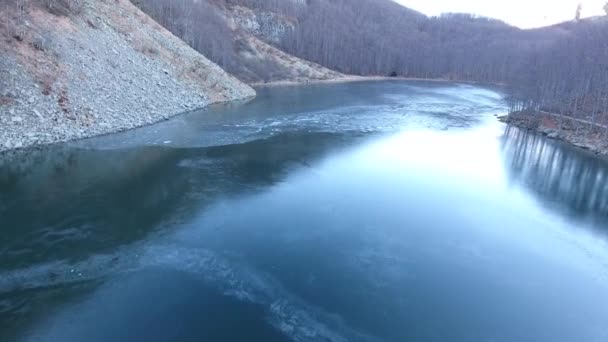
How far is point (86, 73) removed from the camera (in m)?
24.3

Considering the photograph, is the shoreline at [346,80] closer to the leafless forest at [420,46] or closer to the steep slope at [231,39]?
the steep slope at [231,39]

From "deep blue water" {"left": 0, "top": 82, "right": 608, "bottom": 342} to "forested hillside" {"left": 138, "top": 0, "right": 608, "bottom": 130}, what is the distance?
660 inches

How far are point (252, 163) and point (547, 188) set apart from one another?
13.3m

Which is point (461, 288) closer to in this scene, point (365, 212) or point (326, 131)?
point (365, 212)

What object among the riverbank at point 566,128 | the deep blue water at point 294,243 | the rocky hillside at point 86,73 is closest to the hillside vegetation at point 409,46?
the riverbank at point 566,128

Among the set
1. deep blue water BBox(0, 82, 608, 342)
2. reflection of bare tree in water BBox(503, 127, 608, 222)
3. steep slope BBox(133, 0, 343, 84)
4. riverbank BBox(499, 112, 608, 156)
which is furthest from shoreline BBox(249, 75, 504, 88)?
reflection of bare tree in water BBox(503, 127, 608, 222)

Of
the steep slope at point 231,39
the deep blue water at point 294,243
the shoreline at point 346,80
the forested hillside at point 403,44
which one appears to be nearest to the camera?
the deep blue water at point 294,243

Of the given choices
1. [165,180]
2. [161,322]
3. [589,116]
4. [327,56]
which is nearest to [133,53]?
[165,180]

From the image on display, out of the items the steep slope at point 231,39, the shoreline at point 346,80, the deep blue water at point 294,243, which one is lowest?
the deep blue water at point 294,243

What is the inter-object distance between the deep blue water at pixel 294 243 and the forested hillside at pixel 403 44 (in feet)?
55.0

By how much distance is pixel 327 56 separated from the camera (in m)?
69.1

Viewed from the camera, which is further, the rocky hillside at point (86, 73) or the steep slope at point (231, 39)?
the steep slope at point (231, 39)

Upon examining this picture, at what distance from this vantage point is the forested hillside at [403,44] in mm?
36125

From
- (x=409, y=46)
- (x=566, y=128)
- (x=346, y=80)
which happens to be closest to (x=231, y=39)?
(x=346, y=80)
